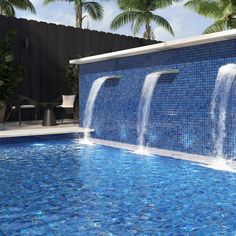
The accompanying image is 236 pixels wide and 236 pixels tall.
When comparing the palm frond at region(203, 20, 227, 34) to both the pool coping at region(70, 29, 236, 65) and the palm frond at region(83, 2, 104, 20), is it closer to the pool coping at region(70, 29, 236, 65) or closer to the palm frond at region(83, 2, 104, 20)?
the palm frond at region(83, 2, 104, 20)

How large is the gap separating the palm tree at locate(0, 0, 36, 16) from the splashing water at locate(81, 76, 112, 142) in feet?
39.9

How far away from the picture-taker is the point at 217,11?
18.9 m

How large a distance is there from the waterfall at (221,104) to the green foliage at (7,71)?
596cm

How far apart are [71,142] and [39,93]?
15.1 feet

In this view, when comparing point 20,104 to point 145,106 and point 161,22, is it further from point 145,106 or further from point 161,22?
point 161,22

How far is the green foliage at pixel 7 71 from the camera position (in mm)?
9961

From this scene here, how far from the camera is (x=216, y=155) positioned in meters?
5.85

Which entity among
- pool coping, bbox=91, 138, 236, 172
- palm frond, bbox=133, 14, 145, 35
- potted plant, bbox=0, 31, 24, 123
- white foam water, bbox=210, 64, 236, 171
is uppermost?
palm frond, bbox=133, 14, 145, 35

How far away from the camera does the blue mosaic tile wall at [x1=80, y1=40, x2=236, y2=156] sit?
19.4 ft

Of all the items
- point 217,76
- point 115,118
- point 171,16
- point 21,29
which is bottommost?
point 115,118

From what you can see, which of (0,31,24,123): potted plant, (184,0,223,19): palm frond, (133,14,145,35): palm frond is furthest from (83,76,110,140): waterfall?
(133,14,145,35): palm frond

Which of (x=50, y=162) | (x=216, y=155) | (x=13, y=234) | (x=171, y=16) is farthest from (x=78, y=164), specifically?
(x=171, y=16)

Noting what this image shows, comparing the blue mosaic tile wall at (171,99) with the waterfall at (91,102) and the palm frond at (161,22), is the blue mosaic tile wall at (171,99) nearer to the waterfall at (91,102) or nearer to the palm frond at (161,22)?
the waterfall at (91,102)

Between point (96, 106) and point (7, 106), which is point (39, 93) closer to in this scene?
point (7, 106)
